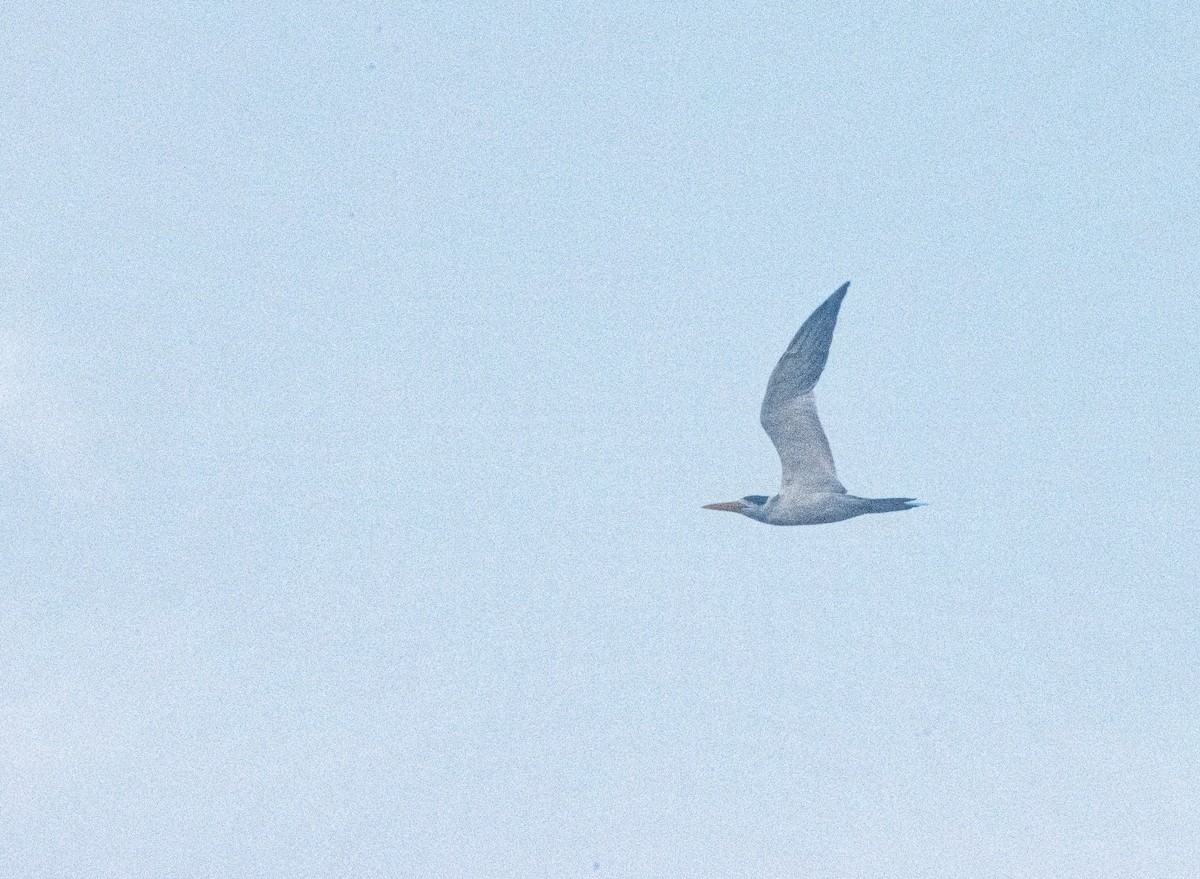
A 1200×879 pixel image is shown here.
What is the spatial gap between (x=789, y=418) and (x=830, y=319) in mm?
2730

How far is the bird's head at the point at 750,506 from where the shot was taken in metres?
46.2

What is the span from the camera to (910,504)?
43000mm

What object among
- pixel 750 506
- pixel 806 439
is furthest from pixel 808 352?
pixel 750 506

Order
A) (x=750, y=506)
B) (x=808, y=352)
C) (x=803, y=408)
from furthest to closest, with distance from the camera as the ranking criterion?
1. (x=750, y=506)
2. (x=803, y=408)
3. (x=808, y=352)

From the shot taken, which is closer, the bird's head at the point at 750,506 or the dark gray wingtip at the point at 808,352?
the dark gray wingtip at the point at 808,352

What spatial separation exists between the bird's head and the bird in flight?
0.44 m

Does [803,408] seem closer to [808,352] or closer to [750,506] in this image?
[808,352]

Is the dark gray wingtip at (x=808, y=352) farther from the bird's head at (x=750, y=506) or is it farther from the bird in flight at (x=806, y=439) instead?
the bird's head at (x=750, y=506)

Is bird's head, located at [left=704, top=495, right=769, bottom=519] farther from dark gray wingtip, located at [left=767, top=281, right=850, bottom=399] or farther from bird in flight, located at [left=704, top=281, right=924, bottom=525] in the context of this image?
dark gray wingtip, located at [left=767, top=281, right=850, bottom=399]

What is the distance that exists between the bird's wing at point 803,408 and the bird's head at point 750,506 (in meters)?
1.69

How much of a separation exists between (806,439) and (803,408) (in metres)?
0.91

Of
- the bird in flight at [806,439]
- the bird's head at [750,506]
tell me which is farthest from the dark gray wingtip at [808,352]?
the bird's head at [750,506]

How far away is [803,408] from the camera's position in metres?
43.2

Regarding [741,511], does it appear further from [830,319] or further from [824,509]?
[830,319]
